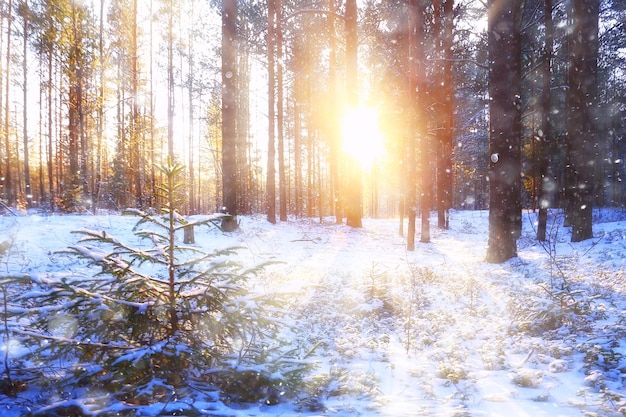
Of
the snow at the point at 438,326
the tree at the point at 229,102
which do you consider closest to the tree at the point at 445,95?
the snow at the point at 438,326

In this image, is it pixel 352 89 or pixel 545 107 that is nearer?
pixel 545 107

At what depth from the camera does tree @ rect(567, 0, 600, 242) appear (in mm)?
10734

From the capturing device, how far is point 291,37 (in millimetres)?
19062

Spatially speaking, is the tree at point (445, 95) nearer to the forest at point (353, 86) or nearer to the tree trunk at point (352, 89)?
the forest at point (353, 86)

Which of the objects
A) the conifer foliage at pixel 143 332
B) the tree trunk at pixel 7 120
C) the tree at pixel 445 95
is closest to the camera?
the conifer foliage at pixel 143 332

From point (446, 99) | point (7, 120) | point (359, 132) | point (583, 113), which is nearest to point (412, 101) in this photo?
point (583, 113)

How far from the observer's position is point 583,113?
432 inches

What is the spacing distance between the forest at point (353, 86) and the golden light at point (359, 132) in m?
0.11

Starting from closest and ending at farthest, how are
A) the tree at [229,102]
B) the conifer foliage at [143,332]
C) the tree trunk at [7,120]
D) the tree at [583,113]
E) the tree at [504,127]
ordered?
the conifer foliage at [143,332]
the tree at [504,127]
the tree at [583,113]
the tree at [229,102]
the tree trunk at [7,120]

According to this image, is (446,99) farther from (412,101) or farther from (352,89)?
(412,101)

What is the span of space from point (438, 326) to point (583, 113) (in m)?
9.99

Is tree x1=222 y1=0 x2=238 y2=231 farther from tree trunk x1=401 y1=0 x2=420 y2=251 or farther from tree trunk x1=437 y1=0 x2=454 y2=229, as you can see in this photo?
tree trunk x1=437 y1=0 x2=454 y2=229

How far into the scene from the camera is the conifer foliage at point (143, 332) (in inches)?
116

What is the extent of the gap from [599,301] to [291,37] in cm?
1811
